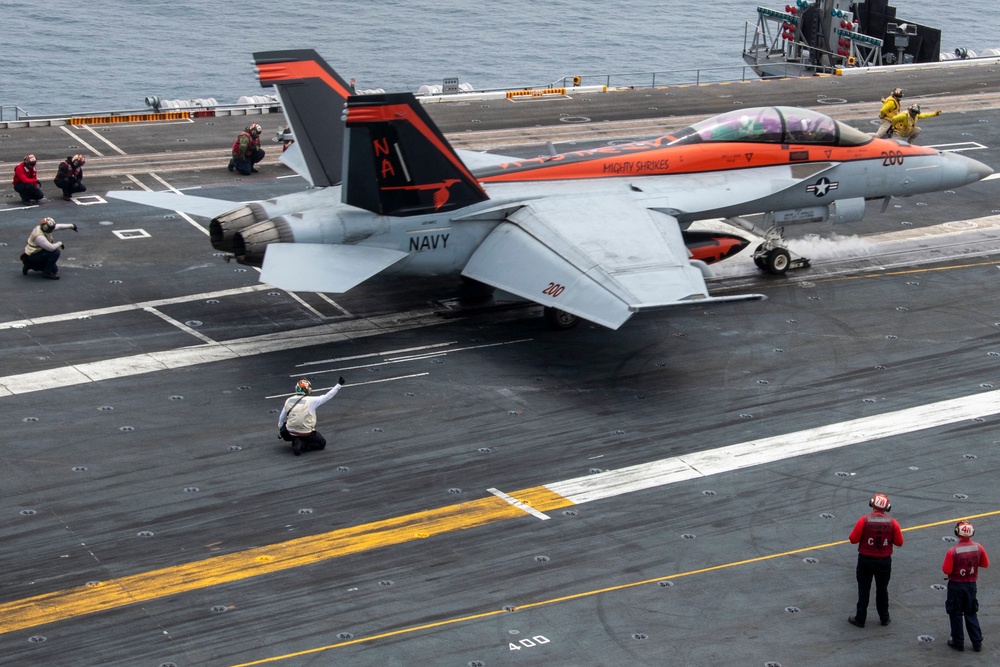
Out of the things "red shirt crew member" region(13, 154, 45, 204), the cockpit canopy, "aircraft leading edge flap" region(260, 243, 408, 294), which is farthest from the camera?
"red shirt crew member" region(13, 154, 45, 204)

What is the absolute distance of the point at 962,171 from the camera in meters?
34.8

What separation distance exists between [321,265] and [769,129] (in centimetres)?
1227

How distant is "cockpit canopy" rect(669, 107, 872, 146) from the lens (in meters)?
32.2

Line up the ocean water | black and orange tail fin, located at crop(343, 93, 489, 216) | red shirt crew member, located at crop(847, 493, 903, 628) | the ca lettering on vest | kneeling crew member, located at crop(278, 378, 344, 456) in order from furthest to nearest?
the ocean water < the ca lettering on vest < black and orange tail fin, located at crop(343, 93, 489, 216) < kneeling crew member, located at crop(278, 378, 344, 456) < red shirt crew member, located at crop(847, 493, 903, 628)

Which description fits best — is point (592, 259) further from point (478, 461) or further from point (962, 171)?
point (962, 171)

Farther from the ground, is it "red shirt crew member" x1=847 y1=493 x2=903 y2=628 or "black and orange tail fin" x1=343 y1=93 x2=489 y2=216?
"black and orange tail fin" x1=343 y1=93 x2=489 y2=216

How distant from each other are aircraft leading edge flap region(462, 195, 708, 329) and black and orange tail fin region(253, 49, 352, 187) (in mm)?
4484

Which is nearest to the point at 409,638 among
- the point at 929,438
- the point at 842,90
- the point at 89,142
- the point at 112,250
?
the point at 929,438

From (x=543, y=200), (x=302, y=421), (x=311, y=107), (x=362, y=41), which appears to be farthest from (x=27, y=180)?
(x=362, y=41)

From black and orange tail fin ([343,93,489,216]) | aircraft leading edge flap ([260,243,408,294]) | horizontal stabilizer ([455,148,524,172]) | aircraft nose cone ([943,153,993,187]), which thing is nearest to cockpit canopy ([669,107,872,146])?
aircraft nose cone ([943,153,993,187])

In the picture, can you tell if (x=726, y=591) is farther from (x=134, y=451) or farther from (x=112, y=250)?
(x=112, y=250)

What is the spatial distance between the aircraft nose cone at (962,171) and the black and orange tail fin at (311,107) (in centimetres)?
1607

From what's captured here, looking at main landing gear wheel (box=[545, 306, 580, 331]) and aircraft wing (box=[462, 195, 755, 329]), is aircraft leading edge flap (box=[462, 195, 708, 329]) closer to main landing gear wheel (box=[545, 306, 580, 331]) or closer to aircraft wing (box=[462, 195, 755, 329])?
aircraft wing (box=[462, 195, 755, 329])

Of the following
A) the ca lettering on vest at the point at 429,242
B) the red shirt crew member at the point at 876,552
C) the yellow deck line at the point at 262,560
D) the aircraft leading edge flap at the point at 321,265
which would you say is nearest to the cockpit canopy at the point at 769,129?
the ca lettering on vest at the point at 429,242
